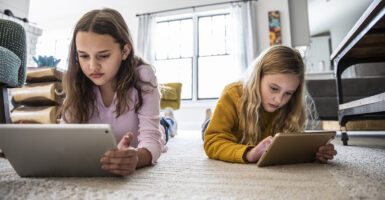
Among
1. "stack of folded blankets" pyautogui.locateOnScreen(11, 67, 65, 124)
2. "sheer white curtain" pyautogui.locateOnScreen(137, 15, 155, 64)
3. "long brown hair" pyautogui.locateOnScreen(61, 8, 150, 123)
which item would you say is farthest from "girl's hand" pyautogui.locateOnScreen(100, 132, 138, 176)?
"sheer white curtain" pyautogui.locateOnScreen(137, 15, 155, 64)

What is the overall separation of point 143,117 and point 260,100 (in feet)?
1.23

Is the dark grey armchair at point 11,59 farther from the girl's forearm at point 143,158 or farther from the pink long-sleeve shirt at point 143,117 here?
the girl's forearm at point 143,158

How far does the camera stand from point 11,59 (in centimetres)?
79

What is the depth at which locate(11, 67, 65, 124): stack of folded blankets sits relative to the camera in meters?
1.66

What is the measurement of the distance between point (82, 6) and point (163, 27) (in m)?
1.51

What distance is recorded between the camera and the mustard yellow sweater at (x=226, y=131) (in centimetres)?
72

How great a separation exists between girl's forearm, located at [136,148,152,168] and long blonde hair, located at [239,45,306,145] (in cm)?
33

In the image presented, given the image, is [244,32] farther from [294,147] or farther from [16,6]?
[294,147]

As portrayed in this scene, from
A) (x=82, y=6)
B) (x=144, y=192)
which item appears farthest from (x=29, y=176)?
(x=82, y=6)

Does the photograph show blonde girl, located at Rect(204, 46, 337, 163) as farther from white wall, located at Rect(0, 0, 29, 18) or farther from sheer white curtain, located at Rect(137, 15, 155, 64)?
sheer white curtain, located at Rect(137, 15, 155, 64)

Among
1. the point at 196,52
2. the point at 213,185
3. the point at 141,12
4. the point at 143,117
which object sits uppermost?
the point at 141,12

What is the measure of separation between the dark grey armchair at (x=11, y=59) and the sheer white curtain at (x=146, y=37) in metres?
2.75

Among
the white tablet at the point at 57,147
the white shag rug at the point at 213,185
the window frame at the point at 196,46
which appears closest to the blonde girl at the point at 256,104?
the white shag rug at the point at 213,185

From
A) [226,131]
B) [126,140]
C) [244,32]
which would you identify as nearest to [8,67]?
[126,140]
